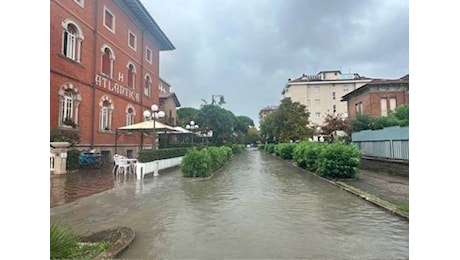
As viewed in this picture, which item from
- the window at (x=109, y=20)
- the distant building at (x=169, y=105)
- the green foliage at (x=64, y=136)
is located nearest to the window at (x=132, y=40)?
the window at (x=109, y=20)

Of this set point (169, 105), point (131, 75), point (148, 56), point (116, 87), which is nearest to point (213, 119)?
point (148, 56)

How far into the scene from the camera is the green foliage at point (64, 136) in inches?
476

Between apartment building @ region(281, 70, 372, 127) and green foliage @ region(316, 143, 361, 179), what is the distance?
127ft

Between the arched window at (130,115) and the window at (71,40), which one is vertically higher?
the window at (71,40)

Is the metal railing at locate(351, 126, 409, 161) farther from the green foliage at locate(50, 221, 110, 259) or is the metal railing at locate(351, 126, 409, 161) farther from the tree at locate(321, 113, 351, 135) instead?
the green foliage at locate(50, 221, 110, 259)

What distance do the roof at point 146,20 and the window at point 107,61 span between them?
3283 mm

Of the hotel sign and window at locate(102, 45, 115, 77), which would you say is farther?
window at locate(102, 45, 115, 77)

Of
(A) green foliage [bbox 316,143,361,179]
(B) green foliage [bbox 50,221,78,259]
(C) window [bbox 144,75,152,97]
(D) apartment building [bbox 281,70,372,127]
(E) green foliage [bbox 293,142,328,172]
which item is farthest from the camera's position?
(D) apartment building [bbox 281,70,372,127]

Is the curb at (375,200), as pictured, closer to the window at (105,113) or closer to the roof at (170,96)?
the window at (105,113)

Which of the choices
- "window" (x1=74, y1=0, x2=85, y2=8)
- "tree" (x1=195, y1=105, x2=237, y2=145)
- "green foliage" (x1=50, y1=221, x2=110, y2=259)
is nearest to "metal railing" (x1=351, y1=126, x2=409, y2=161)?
"green foliage" (x1=50, y1=221, x2=110, y2=259)

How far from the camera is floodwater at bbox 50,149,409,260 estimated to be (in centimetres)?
373

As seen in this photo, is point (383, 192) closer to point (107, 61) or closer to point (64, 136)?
point (64, 136)
